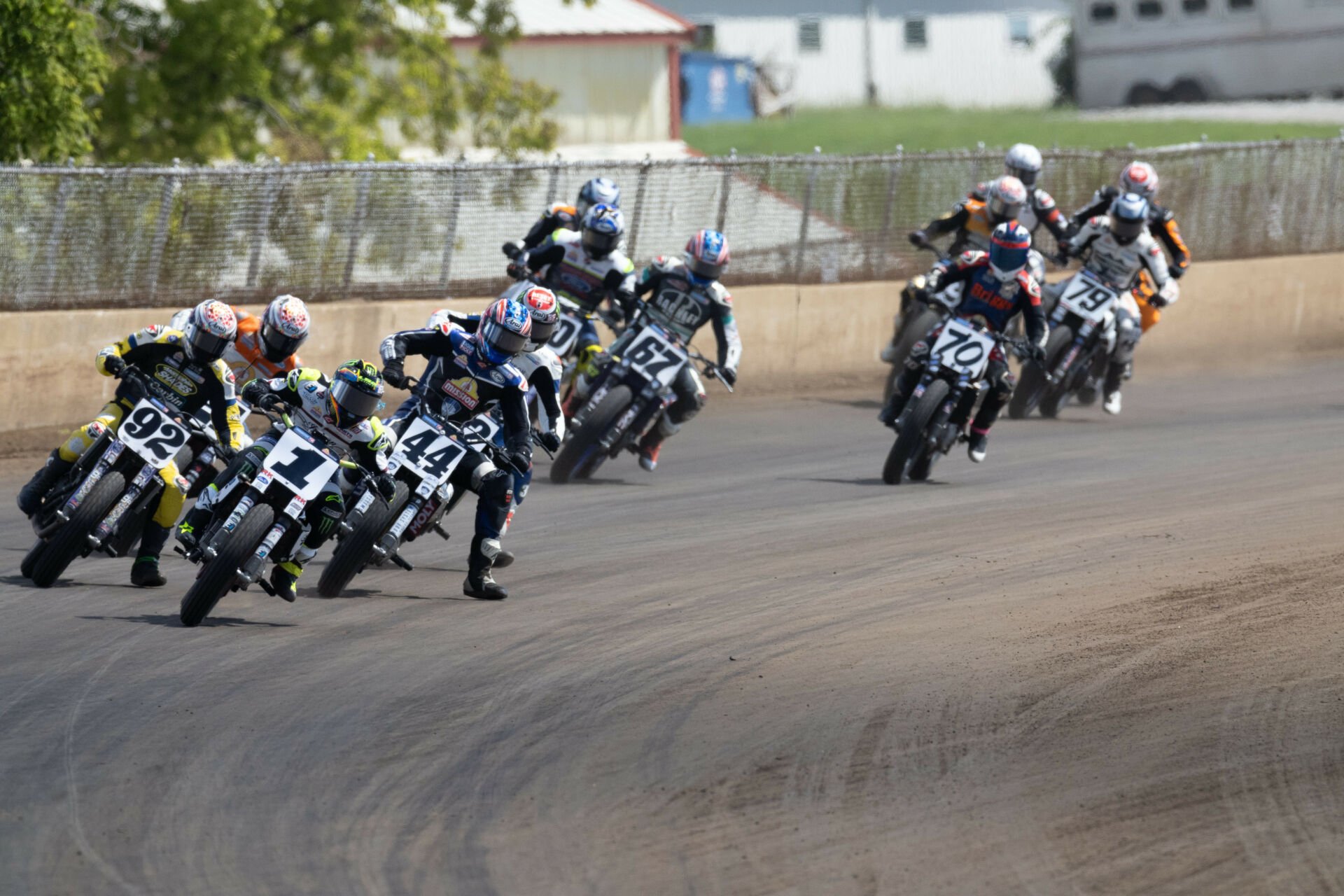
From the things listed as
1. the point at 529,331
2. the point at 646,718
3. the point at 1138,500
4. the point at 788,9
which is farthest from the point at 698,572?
the point at 788,9

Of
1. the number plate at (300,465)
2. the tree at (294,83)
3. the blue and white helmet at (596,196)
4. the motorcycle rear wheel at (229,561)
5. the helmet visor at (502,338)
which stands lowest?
the motorcycle rear wheel at (229,561)

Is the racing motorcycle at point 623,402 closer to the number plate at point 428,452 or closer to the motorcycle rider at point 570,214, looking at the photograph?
the motorcycle rider at point 570,214

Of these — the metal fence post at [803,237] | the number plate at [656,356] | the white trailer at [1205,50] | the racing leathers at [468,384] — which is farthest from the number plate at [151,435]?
the white trailer at [1205,50]

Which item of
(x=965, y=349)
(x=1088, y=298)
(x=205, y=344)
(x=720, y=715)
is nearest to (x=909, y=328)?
(x=1088, y=298)

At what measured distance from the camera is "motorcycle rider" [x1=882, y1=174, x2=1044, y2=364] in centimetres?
1828

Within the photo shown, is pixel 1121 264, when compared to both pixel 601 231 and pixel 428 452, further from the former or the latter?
pixel 428 452

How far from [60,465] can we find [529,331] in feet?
8.92

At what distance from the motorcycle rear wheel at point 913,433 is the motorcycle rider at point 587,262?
2.78m

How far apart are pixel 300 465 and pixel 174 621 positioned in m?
1.07

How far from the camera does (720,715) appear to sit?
827 centimetres

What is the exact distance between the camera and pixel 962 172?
23.6m

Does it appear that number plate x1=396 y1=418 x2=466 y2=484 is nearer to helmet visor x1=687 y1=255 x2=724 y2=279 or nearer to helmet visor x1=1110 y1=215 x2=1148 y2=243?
helmet visor x1=687 y1=255 x2=724 y2=279

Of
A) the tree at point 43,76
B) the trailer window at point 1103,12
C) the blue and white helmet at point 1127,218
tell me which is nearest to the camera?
the tree at point 43,76

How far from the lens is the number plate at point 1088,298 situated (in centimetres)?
1870
